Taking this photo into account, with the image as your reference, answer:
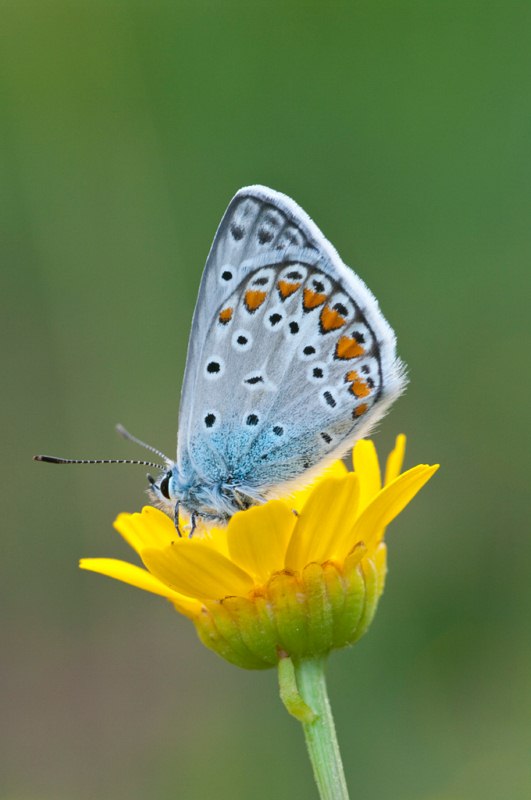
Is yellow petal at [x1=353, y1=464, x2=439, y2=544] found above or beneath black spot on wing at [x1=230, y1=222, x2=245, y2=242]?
beneath

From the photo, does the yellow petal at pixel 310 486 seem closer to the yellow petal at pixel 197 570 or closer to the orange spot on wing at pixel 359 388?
the orange spot on wing at pixel 359 388

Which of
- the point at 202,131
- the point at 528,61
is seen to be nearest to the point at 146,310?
the point at 202,131


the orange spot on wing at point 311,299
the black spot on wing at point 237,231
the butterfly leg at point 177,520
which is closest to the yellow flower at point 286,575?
the butterfly leg at point 177,520

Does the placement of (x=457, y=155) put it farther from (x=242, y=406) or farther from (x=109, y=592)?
(x=242, y=406)

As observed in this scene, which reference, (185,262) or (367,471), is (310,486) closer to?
(367,471)

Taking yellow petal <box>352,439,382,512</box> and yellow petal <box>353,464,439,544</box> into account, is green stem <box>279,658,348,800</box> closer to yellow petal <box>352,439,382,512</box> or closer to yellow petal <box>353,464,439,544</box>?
yellow petal <box>353,464,439,544</box>

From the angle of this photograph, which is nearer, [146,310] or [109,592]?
[109,592]

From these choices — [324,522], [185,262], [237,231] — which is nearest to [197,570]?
[324,522]

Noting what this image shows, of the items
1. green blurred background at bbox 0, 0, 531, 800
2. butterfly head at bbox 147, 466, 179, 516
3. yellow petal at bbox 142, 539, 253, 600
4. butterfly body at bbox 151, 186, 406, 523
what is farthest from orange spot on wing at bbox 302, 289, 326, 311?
green blurred background at bbox 0, 0, 531, 800
